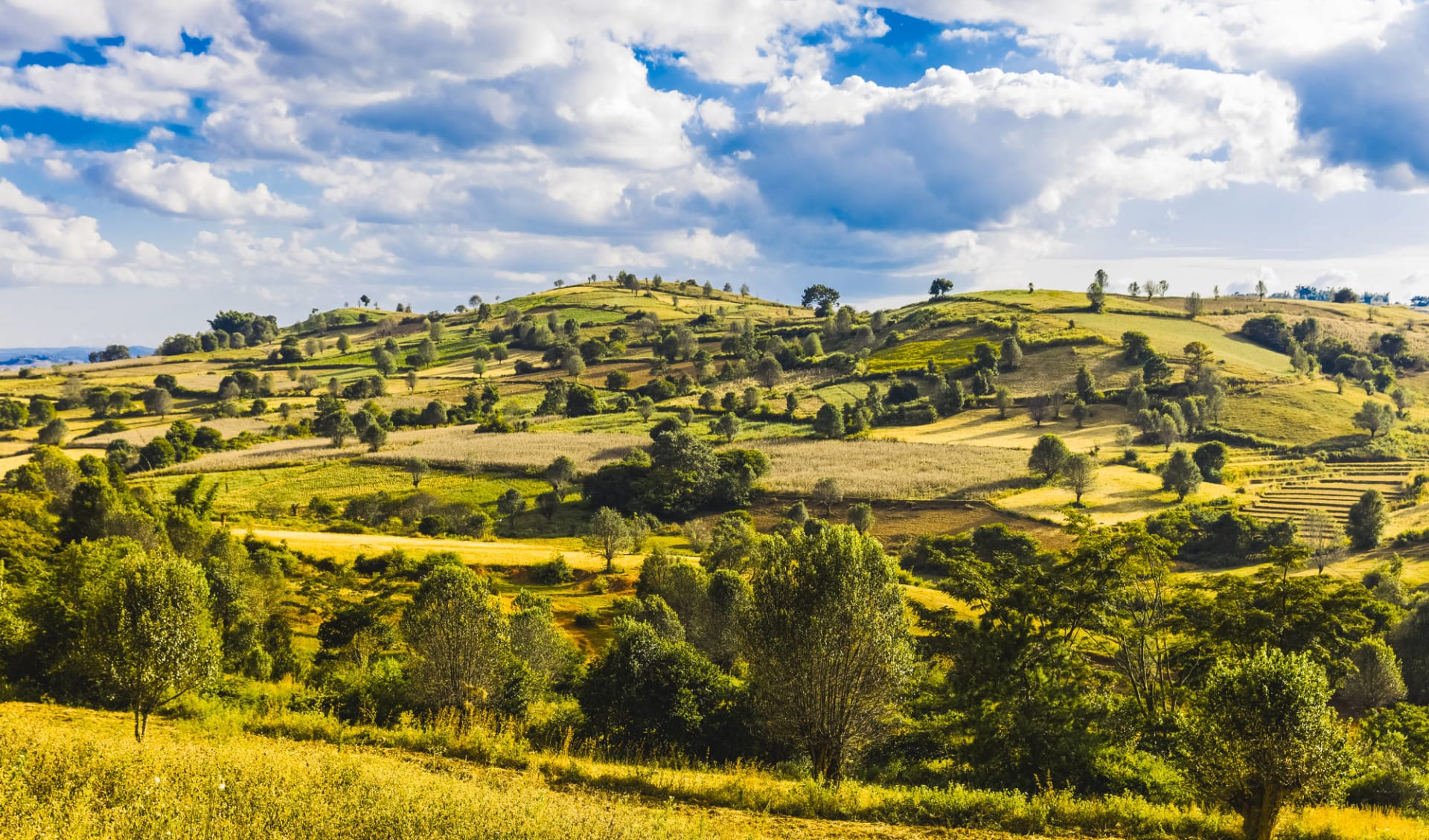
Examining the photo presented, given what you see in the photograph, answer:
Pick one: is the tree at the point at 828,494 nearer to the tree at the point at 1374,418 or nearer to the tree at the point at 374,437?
the tree at the point at 374,437

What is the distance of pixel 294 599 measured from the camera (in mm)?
49156

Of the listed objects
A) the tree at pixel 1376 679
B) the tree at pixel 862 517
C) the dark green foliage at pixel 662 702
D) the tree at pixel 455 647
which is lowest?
the tree at pixel 1376 679

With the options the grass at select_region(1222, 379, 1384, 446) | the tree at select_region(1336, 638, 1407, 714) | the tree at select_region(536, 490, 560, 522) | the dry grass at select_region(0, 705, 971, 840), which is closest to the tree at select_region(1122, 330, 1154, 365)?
the grass at select_region(1222, 379, 1384, 446)

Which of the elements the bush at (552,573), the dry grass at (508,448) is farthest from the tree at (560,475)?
the bush at (552,573)

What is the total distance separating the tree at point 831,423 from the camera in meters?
122

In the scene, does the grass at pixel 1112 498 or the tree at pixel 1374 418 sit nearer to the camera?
the grass at pixel 1112 498

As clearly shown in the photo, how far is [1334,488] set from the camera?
92.6 metres

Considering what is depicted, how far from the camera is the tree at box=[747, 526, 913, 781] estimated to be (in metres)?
21.4

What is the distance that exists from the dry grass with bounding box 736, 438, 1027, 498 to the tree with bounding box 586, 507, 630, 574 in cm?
3657

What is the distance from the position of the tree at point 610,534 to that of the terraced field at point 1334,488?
70.5 metres

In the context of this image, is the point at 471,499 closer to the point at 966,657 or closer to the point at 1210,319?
the point at 966,657

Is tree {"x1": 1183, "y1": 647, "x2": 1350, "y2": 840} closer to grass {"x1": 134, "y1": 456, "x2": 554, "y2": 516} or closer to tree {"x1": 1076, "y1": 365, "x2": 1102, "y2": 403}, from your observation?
grass {"x1": 134, "y1": 456, "x2": 554, "y2": 516}

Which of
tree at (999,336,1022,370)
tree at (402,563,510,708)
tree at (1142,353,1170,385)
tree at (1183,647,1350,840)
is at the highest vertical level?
tree at (999,336,1022,370)

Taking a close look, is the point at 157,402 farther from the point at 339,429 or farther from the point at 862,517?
the point at 862,517
